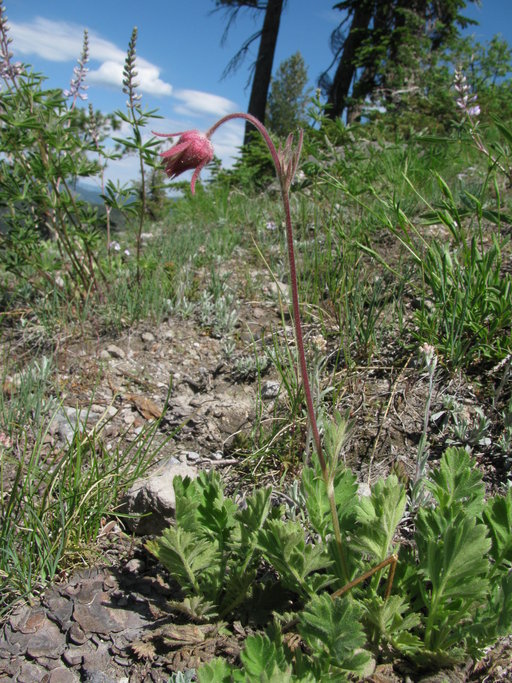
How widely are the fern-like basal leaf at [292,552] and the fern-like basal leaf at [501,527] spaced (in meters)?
0.51

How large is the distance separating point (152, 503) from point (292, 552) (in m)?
0.69

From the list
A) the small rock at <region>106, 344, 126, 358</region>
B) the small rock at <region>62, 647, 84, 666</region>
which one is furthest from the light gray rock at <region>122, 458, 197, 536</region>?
the small rock at <region>106, 344, 126, 358</region>

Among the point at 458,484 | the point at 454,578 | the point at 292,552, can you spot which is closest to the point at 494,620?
the point at 454,578

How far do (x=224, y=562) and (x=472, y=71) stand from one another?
43.9 feet

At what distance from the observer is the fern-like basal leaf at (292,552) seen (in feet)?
4.39

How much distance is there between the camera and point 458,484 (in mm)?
1531

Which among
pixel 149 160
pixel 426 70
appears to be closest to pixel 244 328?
pixel 149 160

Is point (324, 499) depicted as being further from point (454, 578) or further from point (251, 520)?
point (454, 578)

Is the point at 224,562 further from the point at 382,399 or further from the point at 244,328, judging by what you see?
the point at 244,328

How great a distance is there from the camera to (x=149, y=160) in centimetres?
303

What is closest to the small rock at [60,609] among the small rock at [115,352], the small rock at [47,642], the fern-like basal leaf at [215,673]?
the small rock at [47,642]

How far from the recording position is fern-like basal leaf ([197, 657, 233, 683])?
118 centimetres

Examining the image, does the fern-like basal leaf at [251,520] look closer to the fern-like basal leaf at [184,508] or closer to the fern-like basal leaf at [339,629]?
the fern-like basal leaf at [184,508]

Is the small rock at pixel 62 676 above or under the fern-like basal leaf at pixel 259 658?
under
